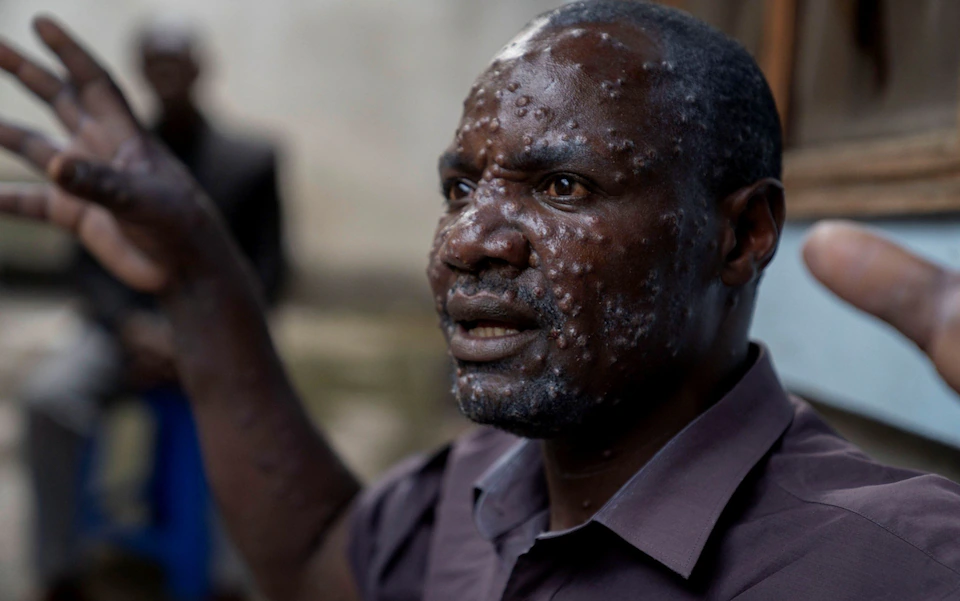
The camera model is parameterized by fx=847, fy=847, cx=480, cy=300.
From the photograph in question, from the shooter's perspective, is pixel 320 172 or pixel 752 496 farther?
pixel 320 172

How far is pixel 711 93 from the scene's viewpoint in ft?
3.59

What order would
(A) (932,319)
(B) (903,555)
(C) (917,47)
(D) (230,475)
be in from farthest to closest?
(C) (917,47) → (D) (230,475) → (A) (932,319) → (B) (903,555)

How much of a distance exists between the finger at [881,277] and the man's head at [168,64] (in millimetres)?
2789

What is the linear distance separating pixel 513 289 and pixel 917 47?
3.71ft

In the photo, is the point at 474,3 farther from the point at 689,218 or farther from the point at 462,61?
the point at 689,218

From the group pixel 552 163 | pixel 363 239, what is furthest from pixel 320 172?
pixel 552 163

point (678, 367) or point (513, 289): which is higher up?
point (513, 289)

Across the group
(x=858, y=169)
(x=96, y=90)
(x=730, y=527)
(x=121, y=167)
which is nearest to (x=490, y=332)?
(x=730, y=527)

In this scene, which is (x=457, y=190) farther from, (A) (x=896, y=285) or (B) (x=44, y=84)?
(B) (x=44, y=84)

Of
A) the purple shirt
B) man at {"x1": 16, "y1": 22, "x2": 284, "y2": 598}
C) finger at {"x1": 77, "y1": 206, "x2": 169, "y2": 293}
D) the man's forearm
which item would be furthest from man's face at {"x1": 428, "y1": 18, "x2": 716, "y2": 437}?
man at {"x1": 16, "y1": 22, "x2": 284, "y2": 598}

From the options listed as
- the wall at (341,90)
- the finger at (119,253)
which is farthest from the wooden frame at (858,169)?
the wall at (341,90)

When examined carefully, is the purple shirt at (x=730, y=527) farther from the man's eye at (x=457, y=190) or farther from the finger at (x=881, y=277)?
the man's eye at (x=457, y=190)

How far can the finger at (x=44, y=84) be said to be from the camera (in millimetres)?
1430

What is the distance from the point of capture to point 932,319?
3.21ft
